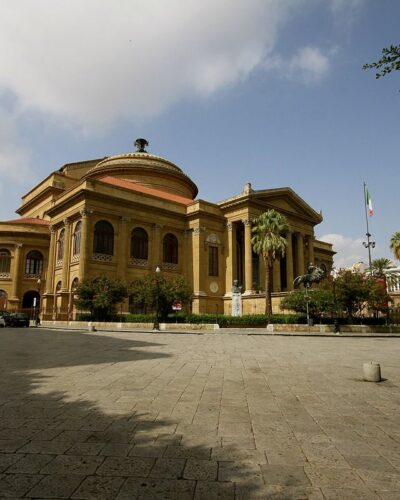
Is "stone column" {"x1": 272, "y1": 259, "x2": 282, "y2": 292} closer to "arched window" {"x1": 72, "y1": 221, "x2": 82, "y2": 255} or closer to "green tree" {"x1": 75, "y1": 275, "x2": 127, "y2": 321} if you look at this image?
Answer: "green tree" {"x1": 75, "y1": 275, "x2": 127, "y2": 321}

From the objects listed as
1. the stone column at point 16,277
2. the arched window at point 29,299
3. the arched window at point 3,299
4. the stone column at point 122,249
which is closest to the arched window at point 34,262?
the stone column at point 16,277

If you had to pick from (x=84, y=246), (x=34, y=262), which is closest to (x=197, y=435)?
(x=84, y=246)

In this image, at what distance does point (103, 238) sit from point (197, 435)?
36748mm

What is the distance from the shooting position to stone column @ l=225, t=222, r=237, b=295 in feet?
151

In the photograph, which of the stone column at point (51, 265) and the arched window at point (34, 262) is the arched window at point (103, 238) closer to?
the stone column at point (51, 265)

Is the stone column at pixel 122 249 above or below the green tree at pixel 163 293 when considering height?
above

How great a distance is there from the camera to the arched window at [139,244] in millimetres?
42531

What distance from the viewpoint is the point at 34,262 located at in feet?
148

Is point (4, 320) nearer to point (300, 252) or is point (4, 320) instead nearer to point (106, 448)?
point (106, 448)

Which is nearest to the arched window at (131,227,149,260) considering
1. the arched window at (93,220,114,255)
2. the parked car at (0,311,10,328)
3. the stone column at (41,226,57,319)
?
the arched window at (93,220,114,255)

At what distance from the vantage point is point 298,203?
5131cm

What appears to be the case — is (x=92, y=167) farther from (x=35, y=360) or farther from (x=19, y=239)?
(x=35, y=360)

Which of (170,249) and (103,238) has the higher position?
(103,238)

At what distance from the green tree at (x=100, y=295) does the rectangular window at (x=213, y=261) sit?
Result: 1331 cm
